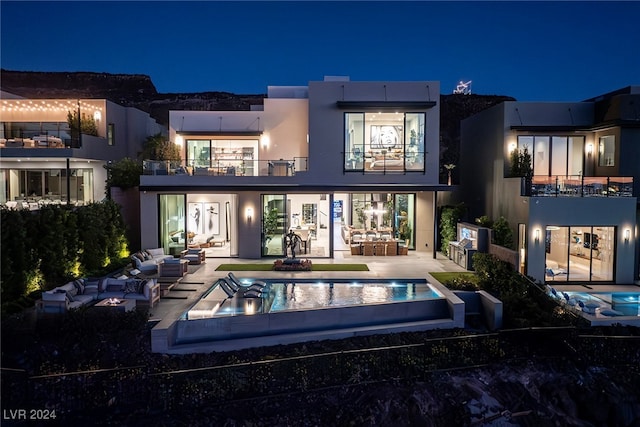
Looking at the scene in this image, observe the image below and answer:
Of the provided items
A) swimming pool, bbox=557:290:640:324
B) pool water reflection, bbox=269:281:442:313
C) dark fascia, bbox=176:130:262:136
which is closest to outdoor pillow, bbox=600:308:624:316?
swimming pool, bbox=557:290:640:324

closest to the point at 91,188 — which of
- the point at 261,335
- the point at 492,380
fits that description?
the point at 261,335

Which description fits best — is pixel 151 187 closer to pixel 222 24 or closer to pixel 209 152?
pixel 209 152

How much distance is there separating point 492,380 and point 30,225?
13.7 meters

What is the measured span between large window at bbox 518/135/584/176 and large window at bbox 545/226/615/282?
4008 millimetres

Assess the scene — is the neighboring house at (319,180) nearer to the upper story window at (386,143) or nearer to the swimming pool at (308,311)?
the upper story window at (386,143)

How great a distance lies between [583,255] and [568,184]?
9.21 feet

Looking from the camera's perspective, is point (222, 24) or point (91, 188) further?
point (222, 24)

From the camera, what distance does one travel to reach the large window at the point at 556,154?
742 inches

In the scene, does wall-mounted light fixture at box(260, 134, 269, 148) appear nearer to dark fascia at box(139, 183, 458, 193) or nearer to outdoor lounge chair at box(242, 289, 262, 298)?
dark fascia at box(139, 183, 458, 193)

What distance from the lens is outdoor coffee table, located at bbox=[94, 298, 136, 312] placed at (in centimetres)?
1083

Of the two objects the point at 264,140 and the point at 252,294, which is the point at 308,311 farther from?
the point at 264,140

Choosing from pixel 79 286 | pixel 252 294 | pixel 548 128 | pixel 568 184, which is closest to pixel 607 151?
pixel 548 128

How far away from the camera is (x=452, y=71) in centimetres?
8756

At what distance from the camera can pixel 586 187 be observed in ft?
51.8
